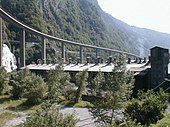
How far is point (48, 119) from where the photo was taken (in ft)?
32.8

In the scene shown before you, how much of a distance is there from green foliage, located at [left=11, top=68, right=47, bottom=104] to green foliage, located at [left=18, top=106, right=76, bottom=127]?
21766mm

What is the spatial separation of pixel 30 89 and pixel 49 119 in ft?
77.1

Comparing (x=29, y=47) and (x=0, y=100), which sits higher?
(x=29, y=47)

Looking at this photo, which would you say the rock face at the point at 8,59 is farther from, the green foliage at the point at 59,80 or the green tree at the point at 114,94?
the green tree at the point at 114,94

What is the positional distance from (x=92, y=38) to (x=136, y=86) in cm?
13954

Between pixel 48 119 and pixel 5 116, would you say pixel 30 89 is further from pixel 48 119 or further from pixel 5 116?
pixel 48 119

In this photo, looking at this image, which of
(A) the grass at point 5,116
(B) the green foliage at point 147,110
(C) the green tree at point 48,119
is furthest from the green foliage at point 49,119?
(A) the grass at point 5,116

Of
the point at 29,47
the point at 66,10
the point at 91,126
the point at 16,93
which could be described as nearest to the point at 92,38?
the point at 66,10

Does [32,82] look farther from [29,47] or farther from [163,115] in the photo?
[29,47]

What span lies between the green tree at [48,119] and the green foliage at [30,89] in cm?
2175

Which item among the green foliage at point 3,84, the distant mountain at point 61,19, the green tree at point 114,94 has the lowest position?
the green foliage at point 3,84

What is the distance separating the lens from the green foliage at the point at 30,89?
32.2m

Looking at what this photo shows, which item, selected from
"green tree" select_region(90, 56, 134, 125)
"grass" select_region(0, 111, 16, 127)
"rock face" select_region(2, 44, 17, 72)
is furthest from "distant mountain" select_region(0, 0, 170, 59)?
"green tree" select_region(90, 56, 134, 125)

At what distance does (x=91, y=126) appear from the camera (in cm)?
2028
